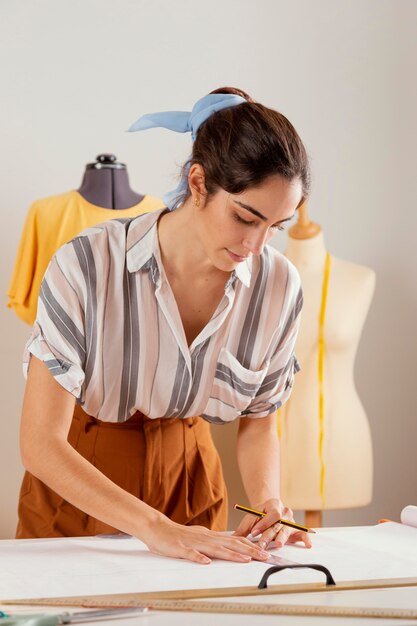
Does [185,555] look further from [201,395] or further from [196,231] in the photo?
Result: [196,231]

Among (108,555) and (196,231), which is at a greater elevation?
(196,231)

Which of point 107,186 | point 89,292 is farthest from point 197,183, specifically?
point 107,186

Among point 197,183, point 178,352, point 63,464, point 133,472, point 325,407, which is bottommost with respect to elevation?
point 325,407

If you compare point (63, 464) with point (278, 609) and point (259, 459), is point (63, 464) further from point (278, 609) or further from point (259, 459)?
point (278, 609)

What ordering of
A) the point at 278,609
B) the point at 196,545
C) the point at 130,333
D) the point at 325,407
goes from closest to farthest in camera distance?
the point at 278,609
the point at 196,545
the point at 130,333
the point at 325,407

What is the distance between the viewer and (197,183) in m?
1.77

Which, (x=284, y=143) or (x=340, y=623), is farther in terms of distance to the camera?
(x=284, y=143)

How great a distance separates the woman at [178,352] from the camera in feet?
5.49

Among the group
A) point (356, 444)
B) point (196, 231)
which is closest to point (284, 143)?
point (196, 231)

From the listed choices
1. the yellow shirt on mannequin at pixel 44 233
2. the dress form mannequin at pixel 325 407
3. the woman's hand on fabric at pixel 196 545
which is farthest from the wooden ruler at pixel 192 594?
the yellow shirt on mannequin at pixel 44 233

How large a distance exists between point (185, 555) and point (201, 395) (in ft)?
1.50

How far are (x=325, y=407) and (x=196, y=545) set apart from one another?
141 cm

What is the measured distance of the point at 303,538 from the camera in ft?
5.68

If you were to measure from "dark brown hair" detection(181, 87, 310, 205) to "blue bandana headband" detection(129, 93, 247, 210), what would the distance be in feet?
0.19
